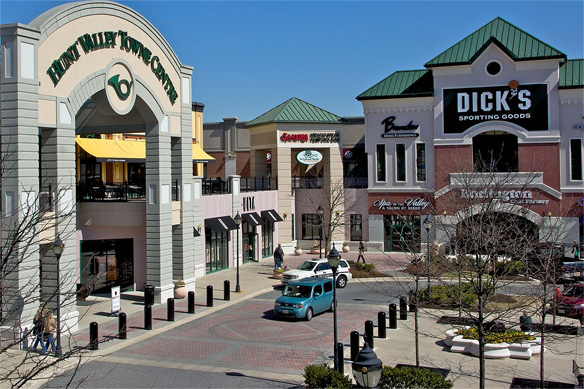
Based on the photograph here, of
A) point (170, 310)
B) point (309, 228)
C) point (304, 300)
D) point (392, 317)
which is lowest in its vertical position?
point (392, 317)

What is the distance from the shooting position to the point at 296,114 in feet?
156

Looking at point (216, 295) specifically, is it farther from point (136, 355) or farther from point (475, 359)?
point (475, 359)

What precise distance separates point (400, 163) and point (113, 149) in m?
20.5

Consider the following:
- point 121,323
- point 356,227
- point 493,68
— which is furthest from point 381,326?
point 493,68

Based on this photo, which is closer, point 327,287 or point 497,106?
point 327,287

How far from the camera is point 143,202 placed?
29734 mm

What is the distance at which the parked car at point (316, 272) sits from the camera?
31.5 meters

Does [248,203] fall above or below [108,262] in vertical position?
above

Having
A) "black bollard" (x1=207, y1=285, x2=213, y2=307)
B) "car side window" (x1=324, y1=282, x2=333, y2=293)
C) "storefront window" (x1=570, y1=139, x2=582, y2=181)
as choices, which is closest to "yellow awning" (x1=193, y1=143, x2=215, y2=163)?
"black bollard" (x1=207, y1=285, x2=213, y2=307)

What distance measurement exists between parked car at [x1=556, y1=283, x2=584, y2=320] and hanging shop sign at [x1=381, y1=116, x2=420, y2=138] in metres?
21.2

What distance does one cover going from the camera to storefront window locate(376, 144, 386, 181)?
45812 millimetres

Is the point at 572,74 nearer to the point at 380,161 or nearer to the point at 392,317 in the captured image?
the point at 380,161

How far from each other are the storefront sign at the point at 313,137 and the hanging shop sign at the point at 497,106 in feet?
27.6

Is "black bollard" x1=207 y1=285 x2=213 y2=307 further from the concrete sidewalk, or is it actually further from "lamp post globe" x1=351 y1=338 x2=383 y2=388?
"lamp post globe" x1=351 y1=338 x2=383 y2=388
